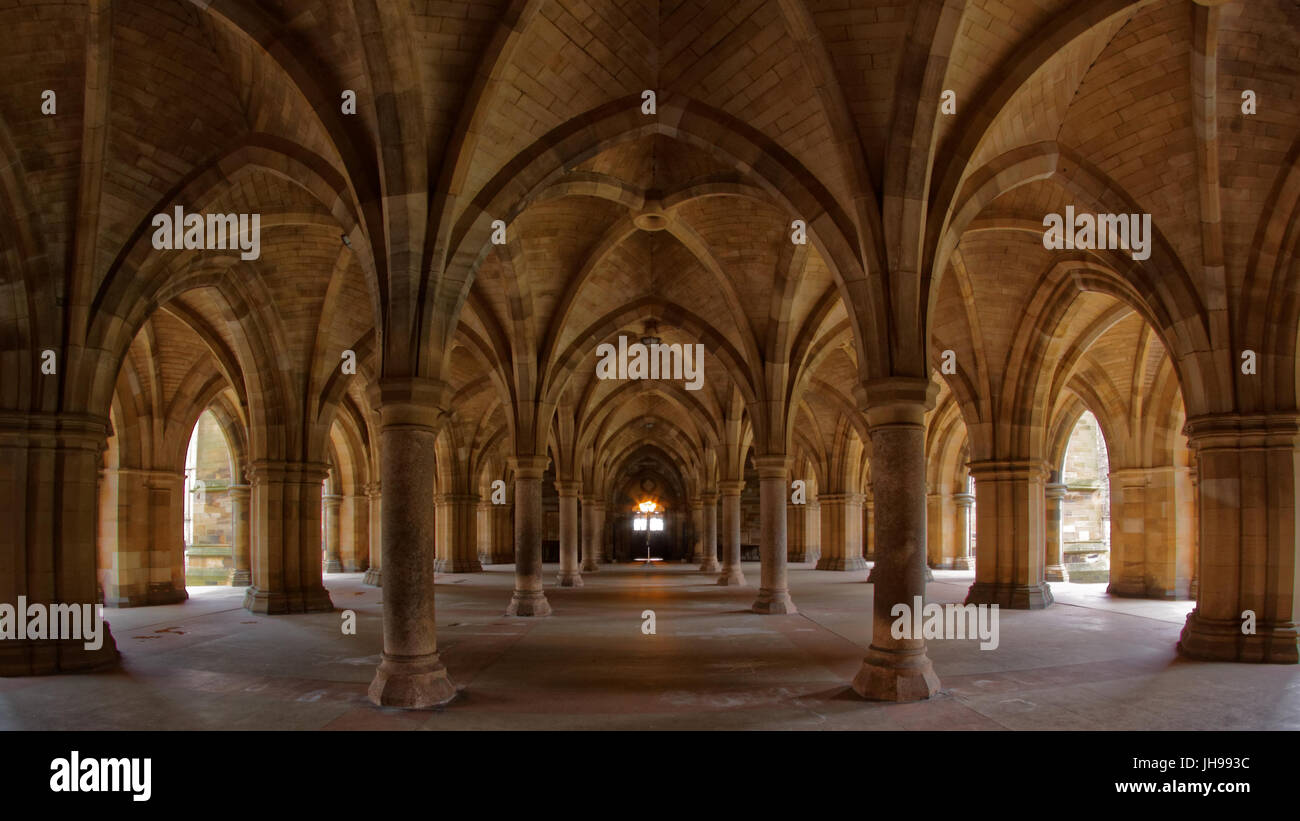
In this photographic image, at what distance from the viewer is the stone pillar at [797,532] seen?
36250mm

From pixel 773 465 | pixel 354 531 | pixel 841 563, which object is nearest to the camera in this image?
pixel 773 465

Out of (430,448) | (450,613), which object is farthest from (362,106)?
(450,613)

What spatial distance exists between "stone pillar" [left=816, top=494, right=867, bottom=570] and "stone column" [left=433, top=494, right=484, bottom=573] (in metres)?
12.6

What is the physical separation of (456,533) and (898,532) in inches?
928

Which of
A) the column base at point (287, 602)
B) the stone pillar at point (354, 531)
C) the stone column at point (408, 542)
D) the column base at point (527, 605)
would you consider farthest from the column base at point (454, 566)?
the stone column at point (408, 542)

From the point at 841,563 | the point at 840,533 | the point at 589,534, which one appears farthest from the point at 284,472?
the point at 841,563

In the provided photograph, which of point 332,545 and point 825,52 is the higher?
point 825,52

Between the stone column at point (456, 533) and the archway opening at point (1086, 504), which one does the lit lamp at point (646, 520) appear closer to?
the stone column at point (456, 533)

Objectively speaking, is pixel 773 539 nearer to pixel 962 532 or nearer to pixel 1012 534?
pixel 1012 534

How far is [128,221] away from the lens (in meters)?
9.95

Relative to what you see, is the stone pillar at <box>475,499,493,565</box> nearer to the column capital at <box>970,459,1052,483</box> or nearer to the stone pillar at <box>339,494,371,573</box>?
the stone pillar at <box>339,494,371,573</box>

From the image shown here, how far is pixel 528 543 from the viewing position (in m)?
15.2
